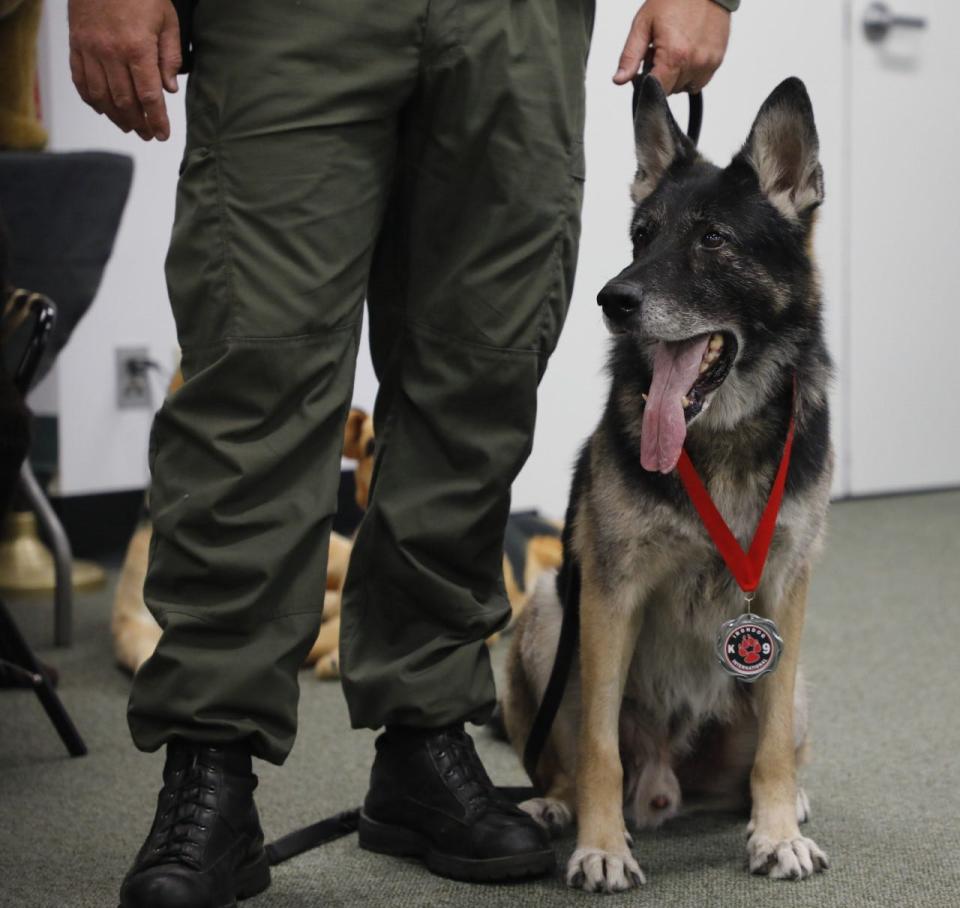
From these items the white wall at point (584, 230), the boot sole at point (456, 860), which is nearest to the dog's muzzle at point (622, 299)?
the boot sole at point (456, 860)

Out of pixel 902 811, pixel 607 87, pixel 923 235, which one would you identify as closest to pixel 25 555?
pixel 607 87

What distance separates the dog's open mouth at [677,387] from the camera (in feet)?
5.11

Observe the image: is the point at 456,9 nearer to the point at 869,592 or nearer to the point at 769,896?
the point at 769,896

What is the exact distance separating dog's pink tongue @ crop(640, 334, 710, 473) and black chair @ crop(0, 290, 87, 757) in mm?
1002

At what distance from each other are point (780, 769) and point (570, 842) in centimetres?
29

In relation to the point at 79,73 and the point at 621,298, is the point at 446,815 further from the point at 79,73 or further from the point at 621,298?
the point at 79,73

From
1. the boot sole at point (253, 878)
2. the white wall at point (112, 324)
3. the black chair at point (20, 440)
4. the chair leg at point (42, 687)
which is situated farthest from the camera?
the white wall at point (112, 324)

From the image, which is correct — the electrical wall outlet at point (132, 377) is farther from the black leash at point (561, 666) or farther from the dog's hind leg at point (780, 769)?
the dog's hind leg at point (780, 769)

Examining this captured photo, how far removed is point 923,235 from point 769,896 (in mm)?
3793

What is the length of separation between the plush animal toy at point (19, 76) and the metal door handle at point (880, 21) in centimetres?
292

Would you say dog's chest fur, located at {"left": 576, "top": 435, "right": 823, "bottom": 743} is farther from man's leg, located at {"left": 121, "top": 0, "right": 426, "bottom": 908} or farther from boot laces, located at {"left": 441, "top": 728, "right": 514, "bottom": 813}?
man's leg, located at {"left": 121, "top": 0, "right": 426, "bottom": 908}

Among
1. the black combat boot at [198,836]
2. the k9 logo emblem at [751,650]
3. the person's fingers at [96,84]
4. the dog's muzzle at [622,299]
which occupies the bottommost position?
the black combat boot at [198,836]

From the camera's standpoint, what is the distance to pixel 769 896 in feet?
4.97

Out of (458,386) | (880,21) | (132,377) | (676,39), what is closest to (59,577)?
(132,377)
